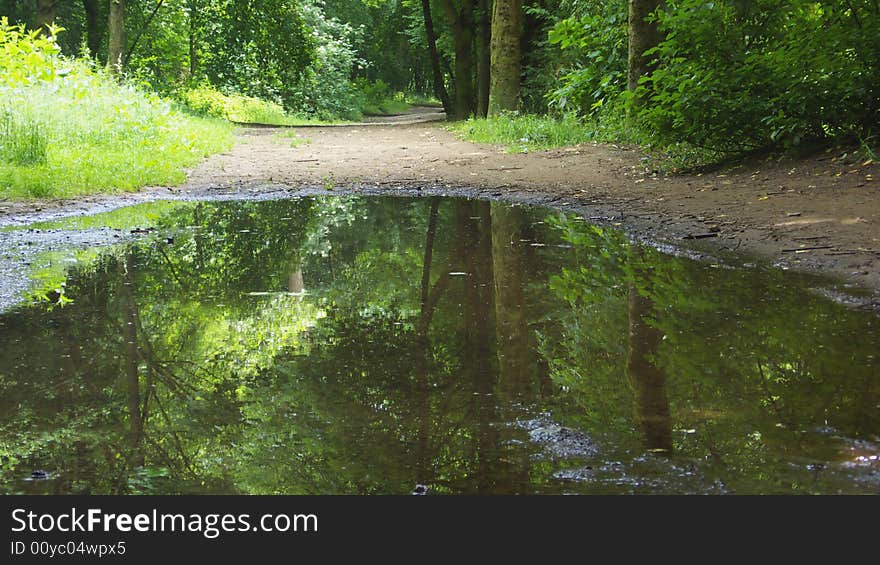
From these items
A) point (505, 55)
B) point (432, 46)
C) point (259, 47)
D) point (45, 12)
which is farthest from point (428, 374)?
point (259, 47)

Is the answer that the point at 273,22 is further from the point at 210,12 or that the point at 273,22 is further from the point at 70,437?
the point at 70,437

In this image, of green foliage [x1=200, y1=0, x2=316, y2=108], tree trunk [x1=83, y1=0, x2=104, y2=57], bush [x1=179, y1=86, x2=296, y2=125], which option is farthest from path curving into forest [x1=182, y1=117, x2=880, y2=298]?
green foliage [x1=200, y1=0, x2=316, y2=108]

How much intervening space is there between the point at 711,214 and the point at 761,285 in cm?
272

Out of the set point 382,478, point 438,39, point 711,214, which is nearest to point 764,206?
point 711,214

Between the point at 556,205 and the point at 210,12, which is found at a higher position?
the point at 210,12

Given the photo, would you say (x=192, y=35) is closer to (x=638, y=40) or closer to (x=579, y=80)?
(x=579, y=80)

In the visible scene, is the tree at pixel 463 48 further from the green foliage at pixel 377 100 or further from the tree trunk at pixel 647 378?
the tree trunk at pixel 647 378

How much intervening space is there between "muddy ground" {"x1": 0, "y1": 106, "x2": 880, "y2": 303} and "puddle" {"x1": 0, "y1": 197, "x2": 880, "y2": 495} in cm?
83

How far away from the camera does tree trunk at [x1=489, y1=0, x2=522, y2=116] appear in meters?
21.7

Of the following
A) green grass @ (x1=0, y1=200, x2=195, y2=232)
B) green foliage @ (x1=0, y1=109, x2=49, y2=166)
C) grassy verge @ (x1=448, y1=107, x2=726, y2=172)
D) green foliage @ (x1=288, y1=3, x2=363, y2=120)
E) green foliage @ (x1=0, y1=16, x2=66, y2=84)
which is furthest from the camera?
green foliage @ (x1=288, y1=3, x2=363, y2=120)

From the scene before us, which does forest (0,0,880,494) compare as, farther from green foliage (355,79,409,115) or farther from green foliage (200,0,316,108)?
green foliage (355,79,409,115)

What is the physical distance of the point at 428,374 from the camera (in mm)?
3820

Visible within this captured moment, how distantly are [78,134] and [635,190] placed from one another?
8053mm

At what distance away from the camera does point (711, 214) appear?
26.0ft
